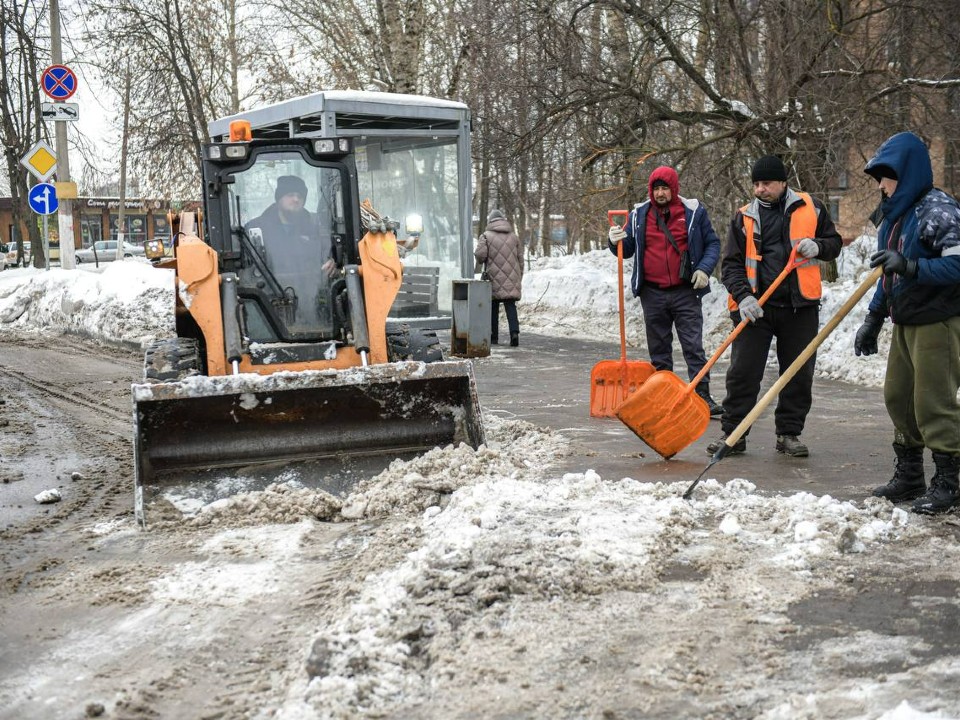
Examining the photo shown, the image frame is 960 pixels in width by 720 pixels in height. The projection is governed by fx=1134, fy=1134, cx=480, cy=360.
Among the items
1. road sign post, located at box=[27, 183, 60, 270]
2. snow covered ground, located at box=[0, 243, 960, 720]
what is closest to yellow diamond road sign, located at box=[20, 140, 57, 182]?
road sign post, located at box=[27, 183, 60, 270]

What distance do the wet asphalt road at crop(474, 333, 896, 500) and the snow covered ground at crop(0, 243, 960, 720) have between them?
1.01 ft

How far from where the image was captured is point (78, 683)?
11.9 feet

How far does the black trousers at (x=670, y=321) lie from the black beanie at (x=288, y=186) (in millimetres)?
2558

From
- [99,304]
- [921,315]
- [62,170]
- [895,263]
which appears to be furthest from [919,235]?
[62,170]

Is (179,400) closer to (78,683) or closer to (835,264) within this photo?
(78,683)

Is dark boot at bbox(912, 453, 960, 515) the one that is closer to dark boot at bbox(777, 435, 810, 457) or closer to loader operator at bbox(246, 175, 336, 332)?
dark boot at bbox(777, 435, 810, 457)

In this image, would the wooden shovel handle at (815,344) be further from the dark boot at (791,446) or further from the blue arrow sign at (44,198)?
the blue arrow sign at (44,198)

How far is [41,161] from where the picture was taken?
2008 cm

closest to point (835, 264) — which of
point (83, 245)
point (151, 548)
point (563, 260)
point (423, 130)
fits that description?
point (423, 130)

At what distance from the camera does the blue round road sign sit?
1919 cm

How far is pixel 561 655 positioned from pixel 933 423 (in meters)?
2.59

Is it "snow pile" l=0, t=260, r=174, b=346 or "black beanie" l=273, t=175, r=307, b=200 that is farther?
"snow pile" l=0, t=260, r=174, b=346

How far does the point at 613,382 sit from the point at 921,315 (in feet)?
10.3

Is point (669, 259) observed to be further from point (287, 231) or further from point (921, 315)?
point (921, 315)
